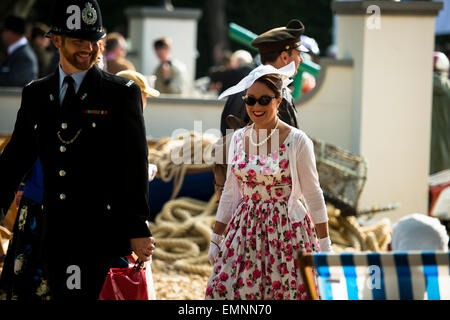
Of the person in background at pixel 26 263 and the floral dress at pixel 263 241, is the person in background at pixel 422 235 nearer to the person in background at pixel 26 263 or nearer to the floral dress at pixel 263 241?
the floral dress at pixel 263 241

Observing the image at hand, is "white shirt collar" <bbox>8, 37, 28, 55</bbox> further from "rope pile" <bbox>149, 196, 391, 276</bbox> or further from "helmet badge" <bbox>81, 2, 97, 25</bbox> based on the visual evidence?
"helmet badge" <bbox>81, 2, 97, 25</bbox>

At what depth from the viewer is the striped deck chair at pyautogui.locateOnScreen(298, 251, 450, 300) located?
3.42 m

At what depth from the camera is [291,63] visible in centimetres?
522

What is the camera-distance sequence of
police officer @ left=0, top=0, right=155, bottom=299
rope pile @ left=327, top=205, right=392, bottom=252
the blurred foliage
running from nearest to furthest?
police officer @ left=0, top=0, right=155, bottom=299, rope pile @ left=327, top=205, right=392, bottom=252, the blurred foliage

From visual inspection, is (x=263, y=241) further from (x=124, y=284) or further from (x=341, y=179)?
(x=341, y=179)

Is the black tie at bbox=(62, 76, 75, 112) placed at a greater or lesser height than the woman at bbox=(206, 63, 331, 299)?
greater

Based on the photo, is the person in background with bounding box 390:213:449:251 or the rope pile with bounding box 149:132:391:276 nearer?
the person in background with bounding box 390:213:449:251

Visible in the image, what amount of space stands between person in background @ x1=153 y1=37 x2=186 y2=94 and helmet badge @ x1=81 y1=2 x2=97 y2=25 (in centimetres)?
879

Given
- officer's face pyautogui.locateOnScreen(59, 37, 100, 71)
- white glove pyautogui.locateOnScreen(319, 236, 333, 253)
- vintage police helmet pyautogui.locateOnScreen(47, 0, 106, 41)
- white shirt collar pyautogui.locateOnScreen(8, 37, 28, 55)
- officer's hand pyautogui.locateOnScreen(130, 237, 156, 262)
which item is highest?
white shirt collar pyautogui.locateOnScreen(8, 37, 28, 55)

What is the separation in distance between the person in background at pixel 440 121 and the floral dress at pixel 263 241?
236 inches

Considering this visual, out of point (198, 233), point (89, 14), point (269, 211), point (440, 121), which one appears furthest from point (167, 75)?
point (89, 14)

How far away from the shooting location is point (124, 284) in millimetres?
4480

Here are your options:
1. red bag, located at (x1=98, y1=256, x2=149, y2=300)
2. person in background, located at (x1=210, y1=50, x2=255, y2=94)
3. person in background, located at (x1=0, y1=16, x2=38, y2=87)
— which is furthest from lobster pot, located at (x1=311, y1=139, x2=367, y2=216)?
person in background, located at (x1=0, y1=16, x2=38, y2=87)

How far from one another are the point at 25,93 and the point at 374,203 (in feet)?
19.7
